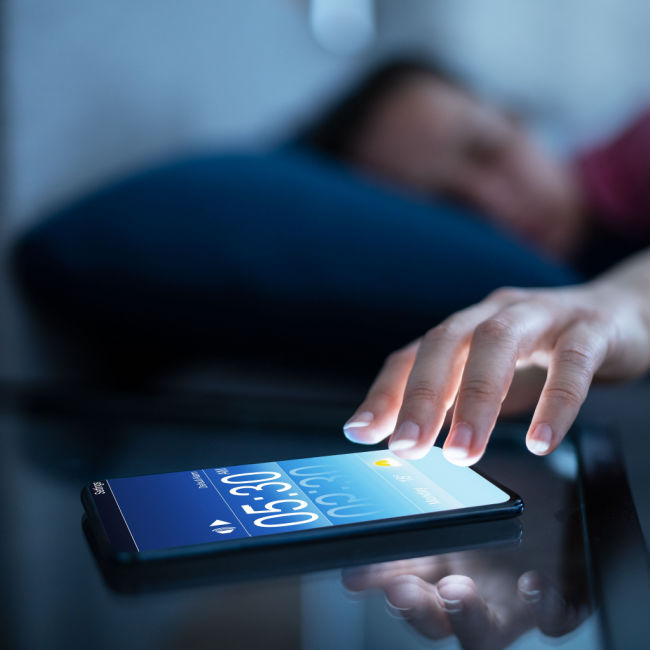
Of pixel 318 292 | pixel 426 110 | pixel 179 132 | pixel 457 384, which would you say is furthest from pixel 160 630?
pixel 426 110

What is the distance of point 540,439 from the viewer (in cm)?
33

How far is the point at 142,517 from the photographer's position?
0.30 m

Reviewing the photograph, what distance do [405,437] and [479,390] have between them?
47 mm

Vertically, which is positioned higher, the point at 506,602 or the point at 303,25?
the point at 303,25

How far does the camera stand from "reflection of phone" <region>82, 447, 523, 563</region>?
11.2 inches

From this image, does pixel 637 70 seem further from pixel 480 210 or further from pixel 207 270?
pixel 207 270

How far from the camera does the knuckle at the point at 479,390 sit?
0.34m

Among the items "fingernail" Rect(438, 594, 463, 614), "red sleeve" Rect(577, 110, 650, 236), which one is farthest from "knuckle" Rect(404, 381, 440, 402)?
"red sleeve" Rect(577, 110, 650, 236)

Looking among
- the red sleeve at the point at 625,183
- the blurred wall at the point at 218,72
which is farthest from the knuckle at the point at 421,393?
the red sleeve at the point at 625,183

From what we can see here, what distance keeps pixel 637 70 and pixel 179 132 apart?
1358mm

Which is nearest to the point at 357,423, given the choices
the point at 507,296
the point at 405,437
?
the point at 405,437

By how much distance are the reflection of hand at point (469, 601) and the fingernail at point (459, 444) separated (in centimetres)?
6

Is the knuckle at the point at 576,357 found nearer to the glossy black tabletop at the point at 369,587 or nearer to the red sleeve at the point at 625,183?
the glossy black tabletop at the point at 369,587

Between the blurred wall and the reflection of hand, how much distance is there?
2.04 ft
